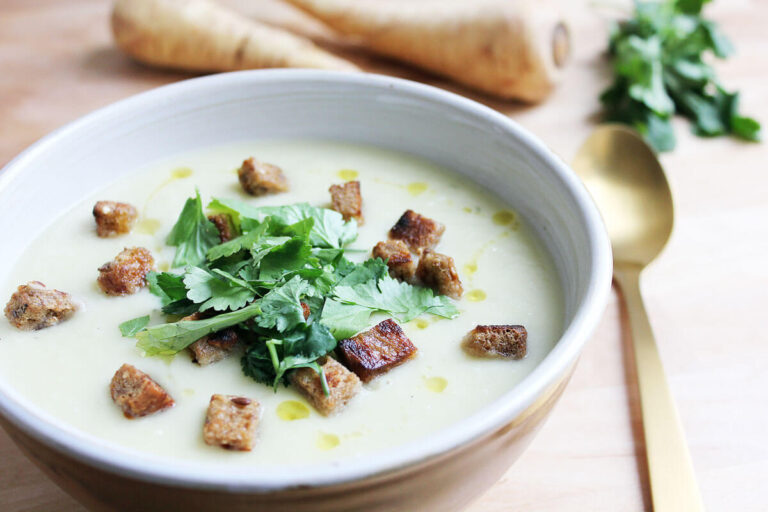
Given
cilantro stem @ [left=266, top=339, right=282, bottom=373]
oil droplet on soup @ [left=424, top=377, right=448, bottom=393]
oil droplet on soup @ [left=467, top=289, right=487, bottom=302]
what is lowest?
oil droplet on soup @ [left=467, top=289, right=487, bottom=302]

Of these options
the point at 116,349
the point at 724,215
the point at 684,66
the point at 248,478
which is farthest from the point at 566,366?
the point at 684,66

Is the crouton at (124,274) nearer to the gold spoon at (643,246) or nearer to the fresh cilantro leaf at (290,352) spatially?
the fresh cilantro leaf at (290,352)

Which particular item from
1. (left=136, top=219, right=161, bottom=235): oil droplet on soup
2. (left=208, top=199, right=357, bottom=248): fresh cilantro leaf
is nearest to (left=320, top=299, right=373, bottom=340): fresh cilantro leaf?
(left=208, top=199, right=357, bottom=248): fresh cilantro leaf

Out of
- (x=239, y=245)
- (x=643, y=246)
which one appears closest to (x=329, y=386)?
(x=239, y=245)

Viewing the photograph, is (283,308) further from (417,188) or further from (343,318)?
(417,188)

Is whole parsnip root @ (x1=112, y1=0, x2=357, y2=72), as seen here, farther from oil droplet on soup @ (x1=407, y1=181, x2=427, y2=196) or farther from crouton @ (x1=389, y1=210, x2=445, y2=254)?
crouton @ (x1=389, y1=210, x2=445, y2=254)

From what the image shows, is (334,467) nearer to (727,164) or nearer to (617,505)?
(617,505)
